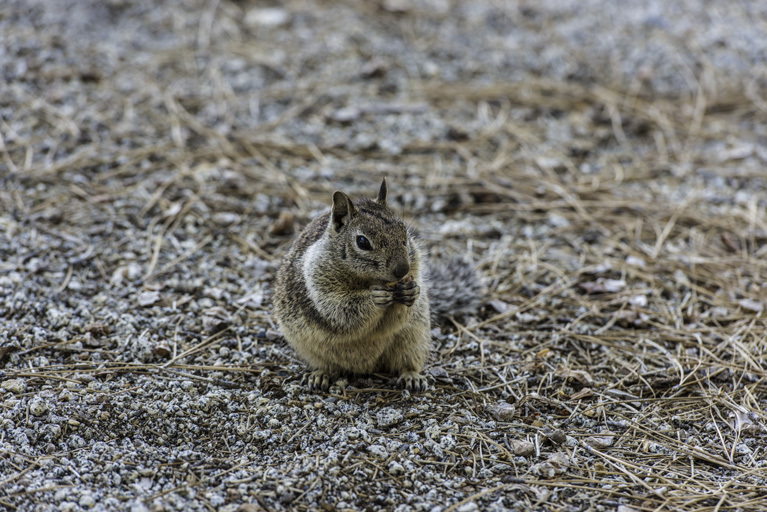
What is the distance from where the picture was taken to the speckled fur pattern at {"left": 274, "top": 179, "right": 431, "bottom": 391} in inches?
129

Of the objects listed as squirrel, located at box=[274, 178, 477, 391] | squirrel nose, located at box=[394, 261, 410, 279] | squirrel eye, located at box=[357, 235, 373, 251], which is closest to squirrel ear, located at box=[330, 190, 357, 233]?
squirrel, located at box=[274, 178, 477, 391]

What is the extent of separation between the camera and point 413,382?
142 inches

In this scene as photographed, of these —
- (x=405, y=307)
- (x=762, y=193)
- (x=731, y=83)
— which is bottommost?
(x=405, y=307)

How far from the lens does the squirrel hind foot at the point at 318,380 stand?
3592 millimetres

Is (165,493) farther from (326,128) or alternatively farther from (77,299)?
(326,128)

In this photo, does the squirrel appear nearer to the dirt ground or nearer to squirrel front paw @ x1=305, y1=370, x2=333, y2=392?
squirrel front paw @ x1=305, y1=370, x2=333, y2=392

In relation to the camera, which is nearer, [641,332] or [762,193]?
[641,332]

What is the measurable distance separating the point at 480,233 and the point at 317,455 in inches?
94.7

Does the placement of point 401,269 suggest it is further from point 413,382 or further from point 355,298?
point 413,382

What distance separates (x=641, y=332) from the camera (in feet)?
13.2

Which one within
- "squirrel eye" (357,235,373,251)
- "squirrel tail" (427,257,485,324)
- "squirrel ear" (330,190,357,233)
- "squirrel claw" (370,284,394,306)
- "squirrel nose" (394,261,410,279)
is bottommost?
"squirrel tail" (427,257,485,324)

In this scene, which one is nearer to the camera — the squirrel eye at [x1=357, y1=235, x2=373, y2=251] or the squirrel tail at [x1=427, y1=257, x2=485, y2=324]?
the squirrel eye at [x1=357, y1=235, x2=373, y2=251]

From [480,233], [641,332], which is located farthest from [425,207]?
[641,332]

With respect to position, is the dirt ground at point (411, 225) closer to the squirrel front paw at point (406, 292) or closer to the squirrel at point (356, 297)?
the squirrel at point (356, 297)
